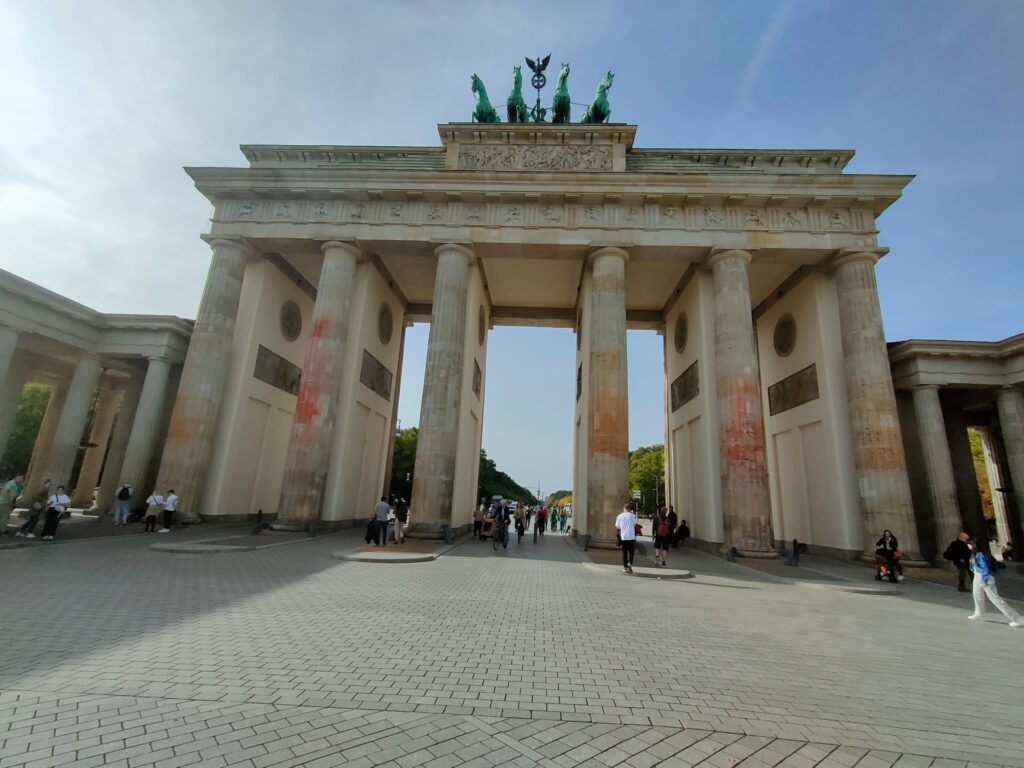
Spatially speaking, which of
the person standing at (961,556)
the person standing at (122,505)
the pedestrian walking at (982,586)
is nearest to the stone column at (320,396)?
the person standing at (122,505)

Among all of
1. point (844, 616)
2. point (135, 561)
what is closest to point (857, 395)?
point (844, 616)

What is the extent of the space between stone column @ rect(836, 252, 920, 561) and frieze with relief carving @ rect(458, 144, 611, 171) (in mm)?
11361

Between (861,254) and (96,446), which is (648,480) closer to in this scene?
(861,254)

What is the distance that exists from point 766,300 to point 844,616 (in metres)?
20.5

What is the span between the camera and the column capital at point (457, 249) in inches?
807

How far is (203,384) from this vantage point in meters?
19.4

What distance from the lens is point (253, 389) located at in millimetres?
21328

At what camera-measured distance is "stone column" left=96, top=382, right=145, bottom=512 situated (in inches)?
890

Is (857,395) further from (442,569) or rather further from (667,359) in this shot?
(442,569)

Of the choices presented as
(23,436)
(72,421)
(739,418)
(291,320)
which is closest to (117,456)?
(72,421)

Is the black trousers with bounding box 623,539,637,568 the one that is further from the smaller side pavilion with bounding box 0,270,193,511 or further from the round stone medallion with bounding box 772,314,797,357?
the smaller side pavilion with bounding box 0,270,193,511

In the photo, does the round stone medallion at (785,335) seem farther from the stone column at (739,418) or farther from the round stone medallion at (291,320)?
the round stone medallion at (291,320)

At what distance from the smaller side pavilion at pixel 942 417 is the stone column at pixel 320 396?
23.9 meters

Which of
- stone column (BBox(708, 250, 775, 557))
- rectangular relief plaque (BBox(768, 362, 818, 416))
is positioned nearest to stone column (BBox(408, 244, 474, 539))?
stone column (BBox(708, 250, 775, 557))
